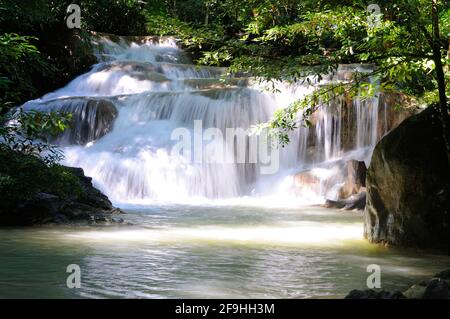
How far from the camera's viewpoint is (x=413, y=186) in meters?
7.19

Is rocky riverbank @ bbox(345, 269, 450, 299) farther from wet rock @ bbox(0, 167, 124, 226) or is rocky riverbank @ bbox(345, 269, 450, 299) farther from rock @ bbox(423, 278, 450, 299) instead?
wet rock @ bbox(0, 167, 124, 226)

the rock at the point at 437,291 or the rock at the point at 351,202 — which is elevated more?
the rock at the point at 351,202

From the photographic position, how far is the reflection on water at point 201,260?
5086 mm

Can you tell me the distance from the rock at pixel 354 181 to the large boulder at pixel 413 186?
20.7 ft

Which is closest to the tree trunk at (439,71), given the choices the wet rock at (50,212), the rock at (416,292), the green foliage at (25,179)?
the rock at (416,292)

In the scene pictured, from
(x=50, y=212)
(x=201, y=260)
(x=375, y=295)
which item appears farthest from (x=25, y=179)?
(x=375, y=295)

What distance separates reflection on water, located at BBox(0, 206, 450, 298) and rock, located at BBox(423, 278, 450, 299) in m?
0.88

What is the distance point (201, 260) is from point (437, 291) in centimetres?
285

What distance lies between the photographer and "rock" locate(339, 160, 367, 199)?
551 inches

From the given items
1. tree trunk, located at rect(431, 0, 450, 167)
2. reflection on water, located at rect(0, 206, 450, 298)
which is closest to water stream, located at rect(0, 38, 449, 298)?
reflection on water, located at rect(0, 206, 450, 298)

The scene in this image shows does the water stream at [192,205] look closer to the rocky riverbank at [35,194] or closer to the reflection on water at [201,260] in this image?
the reflection on water at [201,260]

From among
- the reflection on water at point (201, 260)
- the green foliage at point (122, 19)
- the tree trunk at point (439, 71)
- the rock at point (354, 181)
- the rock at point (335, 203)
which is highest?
the green foliage at point (122, 19)
